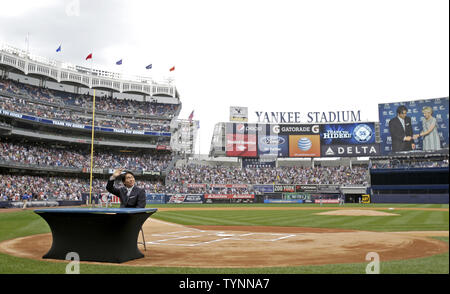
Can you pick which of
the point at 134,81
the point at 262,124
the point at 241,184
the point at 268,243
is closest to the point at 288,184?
the point at 241,184

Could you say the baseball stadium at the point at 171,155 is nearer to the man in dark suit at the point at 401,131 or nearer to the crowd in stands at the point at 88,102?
the crowd in stands at the point at 88,102

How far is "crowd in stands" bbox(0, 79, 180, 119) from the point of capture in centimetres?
5297

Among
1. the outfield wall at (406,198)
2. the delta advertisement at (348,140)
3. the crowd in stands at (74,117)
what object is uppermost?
the crowd in stands at (74,117)

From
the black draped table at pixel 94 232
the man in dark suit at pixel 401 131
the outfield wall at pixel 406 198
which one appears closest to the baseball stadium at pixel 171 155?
the outfield wall at pixel 406 198

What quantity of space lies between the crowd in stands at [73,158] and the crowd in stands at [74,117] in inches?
195

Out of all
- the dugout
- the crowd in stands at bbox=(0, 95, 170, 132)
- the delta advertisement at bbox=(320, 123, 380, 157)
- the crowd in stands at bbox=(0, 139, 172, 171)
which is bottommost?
the dugout

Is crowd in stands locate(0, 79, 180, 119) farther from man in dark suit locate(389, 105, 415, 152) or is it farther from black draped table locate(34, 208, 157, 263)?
black draped table locate(34, 208, 157, 263)

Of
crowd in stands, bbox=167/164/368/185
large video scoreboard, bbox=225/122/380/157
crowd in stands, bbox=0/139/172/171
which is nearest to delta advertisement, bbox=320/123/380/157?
large video scoreboard, bbox=225/122/380/157

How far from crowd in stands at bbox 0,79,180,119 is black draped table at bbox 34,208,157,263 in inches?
2054

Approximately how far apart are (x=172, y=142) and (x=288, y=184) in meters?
24.0

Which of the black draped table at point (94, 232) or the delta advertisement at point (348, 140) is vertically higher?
the delta advertisement at point (348, 140)

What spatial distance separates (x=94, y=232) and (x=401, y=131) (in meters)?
57.5

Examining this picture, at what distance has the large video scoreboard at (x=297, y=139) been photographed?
203ft
